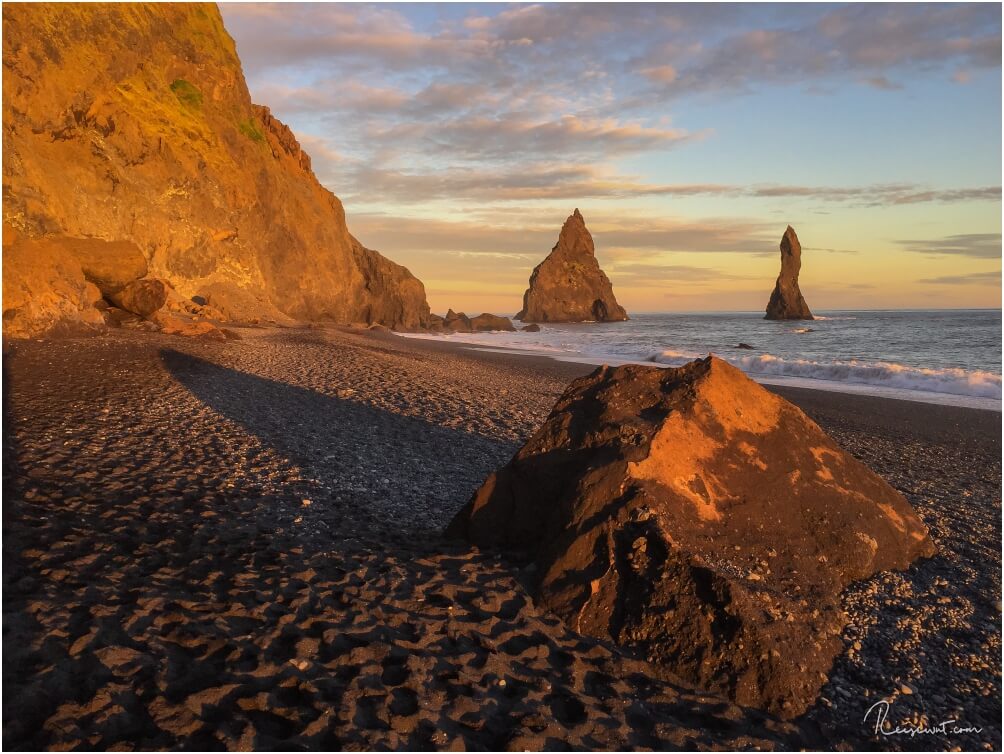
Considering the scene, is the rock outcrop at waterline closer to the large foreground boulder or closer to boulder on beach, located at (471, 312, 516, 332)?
boulder on beach, located at (471, 312, 516, 332)

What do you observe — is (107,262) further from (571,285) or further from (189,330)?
(571,285)

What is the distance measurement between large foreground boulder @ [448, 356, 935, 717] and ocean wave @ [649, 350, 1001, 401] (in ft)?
58.1

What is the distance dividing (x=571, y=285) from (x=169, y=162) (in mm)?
103622

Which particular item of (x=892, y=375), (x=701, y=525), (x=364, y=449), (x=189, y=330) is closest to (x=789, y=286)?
(x=892, y=375)

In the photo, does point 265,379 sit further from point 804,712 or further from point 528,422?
point 804,712

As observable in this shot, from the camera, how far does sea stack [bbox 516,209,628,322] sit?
132m

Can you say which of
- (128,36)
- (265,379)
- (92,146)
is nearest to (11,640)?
(265,379)

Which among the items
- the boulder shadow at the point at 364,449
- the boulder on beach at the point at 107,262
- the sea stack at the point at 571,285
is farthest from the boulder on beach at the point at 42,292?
the sea stack at the point at 571,285

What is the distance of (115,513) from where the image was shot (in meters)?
5.90

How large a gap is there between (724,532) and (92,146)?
3518cm

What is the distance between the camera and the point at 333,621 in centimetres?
416

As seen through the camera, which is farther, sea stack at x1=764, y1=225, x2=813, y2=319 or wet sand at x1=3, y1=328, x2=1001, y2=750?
sea stack at x1=764, y1=225, x2=813, y2=319

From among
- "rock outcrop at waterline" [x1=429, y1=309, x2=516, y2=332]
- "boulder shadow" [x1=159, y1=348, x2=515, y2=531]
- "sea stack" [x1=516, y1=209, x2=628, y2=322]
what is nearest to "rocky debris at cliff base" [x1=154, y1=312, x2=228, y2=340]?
"boulder shadow" [x1=159, y1=348, x2=515, y2=531]

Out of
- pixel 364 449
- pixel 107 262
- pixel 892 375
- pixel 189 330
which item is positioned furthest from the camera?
pixel 892 375
